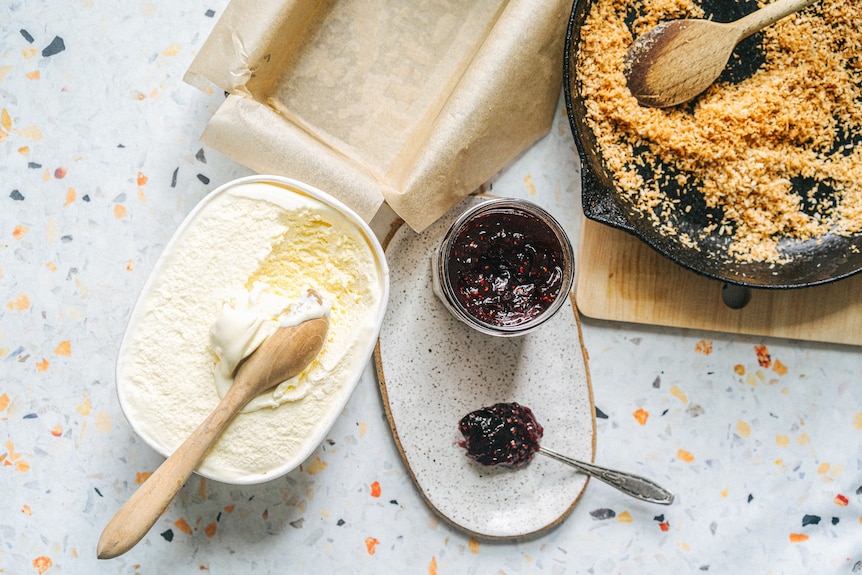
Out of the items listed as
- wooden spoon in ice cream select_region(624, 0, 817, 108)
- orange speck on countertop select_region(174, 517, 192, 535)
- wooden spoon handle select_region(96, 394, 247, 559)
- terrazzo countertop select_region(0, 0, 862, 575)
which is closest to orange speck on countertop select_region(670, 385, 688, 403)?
terrazzo countertop select_region(0, 0, 862, 575)

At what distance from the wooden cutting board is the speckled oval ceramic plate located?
0.08m

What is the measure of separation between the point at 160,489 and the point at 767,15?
1.04 metres

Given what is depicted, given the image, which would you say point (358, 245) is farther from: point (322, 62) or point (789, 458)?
point (789, 458)

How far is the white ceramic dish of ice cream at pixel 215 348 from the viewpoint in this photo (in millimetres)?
938

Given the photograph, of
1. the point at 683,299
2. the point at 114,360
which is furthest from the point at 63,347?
the point at 683,299

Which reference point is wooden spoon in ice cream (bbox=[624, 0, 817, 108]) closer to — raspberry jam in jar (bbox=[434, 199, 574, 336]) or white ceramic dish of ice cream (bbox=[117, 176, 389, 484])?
raspberry jam in jar (bbox=[434, 199, 574, 336])

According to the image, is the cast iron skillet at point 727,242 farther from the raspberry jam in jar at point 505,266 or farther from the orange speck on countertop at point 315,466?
the orange speck on countertop at point 315,466

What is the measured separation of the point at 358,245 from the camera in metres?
0.98

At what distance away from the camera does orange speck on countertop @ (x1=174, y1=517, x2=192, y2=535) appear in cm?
112

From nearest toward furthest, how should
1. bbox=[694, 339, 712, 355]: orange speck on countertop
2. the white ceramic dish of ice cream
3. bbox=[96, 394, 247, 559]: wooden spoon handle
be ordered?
bbox=[96, 394, 247, 559]: wooden spoon handle, the white ceramic dish of ice cream, bbox=[694, 339, 712, 355]: orange speck on countertop

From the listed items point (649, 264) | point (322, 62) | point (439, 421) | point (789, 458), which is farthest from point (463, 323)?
point (789, 458)

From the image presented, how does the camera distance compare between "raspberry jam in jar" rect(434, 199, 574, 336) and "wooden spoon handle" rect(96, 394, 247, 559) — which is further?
"raspberry jam in jar" rect(434, 199, 574, 336)

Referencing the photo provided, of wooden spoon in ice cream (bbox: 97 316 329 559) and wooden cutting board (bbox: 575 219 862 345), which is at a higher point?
wooden spoon in ice cream (bbox: 97 316 329 559)

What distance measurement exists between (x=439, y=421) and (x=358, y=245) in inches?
12.9
